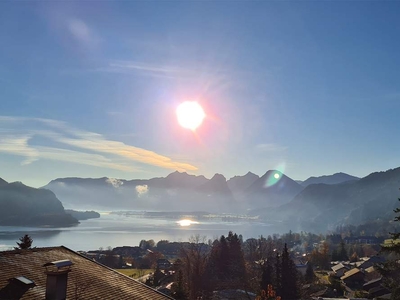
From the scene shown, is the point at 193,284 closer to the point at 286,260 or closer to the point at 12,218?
the point at 286,260

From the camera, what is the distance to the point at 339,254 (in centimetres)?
7725

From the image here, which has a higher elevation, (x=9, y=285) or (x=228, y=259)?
(x=9, y=285)

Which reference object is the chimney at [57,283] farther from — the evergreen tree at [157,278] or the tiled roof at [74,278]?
the evergreen tree at [157,278]

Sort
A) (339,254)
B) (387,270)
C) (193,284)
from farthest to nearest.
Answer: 1. (339,254)
2. (193,284)
3. (387,270)

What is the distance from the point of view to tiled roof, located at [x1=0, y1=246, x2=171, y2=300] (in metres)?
7.26

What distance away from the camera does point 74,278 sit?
837cm

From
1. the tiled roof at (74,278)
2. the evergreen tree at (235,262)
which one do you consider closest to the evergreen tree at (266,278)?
the evergreen tree at (235,262)

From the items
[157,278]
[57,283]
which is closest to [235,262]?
[157,278]

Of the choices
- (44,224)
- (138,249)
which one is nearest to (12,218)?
(44,224)

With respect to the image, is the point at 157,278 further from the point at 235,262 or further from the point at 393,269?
the point at 393,269

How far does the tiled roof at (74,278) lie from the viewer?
23.8 feet

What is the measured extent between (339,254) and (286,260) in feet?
166

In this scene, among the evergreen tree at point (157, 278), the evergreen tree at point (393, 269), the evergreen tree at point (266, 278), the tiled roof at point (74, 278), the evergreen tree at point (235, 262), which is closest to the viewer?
the tiled roof at point (74, 278)

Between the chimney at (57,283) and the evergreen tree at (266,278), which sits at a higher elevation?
the chimney at (57,283)
